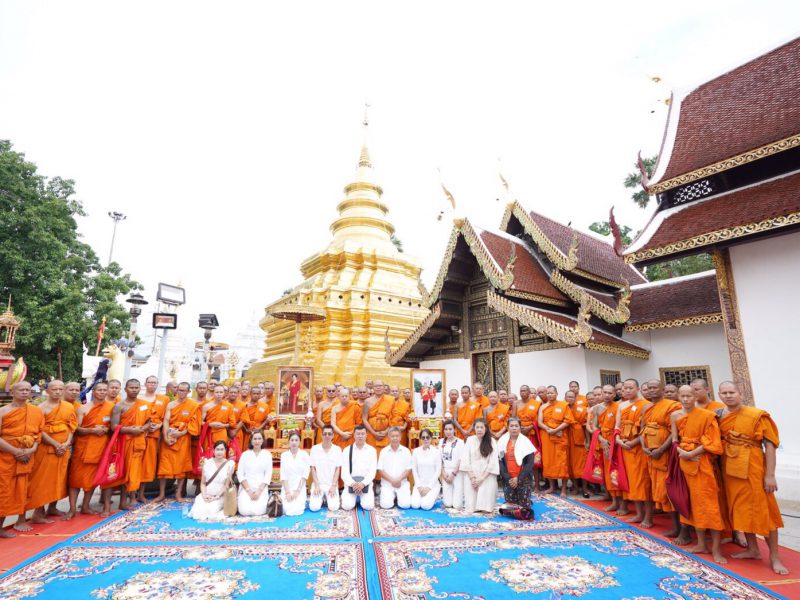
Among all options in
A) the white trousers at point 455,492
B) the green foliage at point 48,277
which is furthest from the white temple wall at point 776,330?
the green foliage at point 48,277

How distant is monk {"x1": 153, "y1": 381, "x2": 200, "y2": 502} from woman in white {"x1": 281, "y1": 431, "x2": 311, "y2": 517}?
57.3 inches

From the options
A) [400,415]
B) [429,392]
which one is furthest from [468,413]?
[400,415]

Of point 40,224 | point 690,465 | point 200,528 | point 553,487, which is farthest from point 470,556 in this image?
point 40,224

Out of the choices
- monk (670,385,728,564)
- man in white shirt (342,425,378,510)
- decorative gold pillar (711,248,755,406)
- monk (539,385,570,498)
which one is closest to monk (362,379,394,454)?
man in white shirt (342,425,378,510)

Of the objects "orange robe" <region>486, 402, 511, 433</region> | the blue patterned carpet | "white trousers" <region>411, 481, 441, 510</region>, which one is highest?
"orange robe" <region>486, 402, 511, 433</region>

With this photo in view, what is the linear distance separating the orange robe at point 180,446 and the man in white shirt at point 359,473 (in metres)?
2.06

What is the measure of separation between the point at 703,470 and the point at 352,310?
10.9m

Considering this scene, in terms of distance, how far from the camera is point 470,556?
12.8 feet

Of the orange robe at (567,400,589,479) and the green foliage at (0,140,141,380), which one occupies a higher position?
the green foliage at (0,140,141,380)

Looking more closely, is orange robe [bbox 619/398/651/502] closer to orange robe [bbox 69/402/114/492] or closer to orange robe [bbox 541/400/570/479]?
orange robe [bbox 541/400/570/479]

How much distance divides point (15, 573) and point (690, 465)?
5.62 meters

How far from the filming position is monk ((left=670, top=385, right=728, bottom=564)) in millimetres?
3879

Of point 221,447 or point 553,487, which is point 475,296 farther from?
point 221,447

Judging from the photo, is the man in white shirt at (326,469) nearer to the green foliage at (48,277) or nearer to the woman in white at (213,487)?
the woman in white at (213,487)
